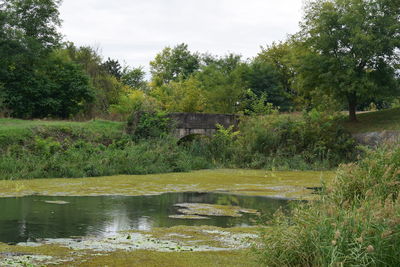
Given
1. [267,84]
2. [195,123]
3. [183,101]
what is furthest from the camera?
[267,84]

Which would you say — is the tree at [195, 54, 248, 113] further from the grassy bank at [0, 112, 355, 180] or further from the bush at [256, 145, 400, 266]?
the bush at [256, 145, 400, 266]

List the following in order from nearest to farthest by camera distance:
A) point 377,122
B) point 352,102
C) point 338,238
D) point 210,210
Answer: point 338,238 < point 210,210 < point 377,122 < point 352,102

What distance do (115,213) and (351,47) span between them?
71.6 feet

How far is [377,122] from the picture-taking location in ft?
101

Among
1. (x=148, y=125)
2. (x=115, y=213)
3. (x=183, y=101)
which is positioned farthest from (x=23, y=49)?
(x=115, y=213)

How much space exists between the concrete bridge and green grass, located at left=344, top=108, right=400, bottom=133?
25.2 feet

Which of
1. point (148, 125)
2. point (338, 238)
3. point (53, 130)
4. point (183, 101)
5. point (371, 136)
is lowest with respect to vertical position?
point (338, 238)

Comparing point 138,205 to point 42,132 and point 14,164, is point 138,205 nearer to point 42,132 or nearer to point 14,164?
point 14,164

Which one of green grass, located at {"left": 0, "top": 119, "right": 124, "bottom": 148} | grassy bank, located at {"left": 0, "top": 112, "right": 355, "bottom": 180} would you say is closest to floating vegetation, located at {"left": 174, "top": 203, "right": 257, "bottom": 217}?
grassy bank, located at {"left": 0, "top": 112, "right": 355, "bottom": 180}

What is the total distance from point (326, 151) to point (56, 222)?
18071mm

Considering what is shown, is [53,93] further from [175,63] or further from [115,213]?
[175,63]

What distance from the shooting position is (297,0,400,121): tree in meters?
28.7

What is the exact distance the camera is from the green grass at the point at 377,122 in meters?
29.2

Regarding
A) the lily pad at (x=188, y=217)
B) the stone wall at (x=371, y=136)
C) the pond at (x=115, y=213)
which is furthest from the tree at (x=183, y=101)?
the lily pad at (x=188, y=217)
